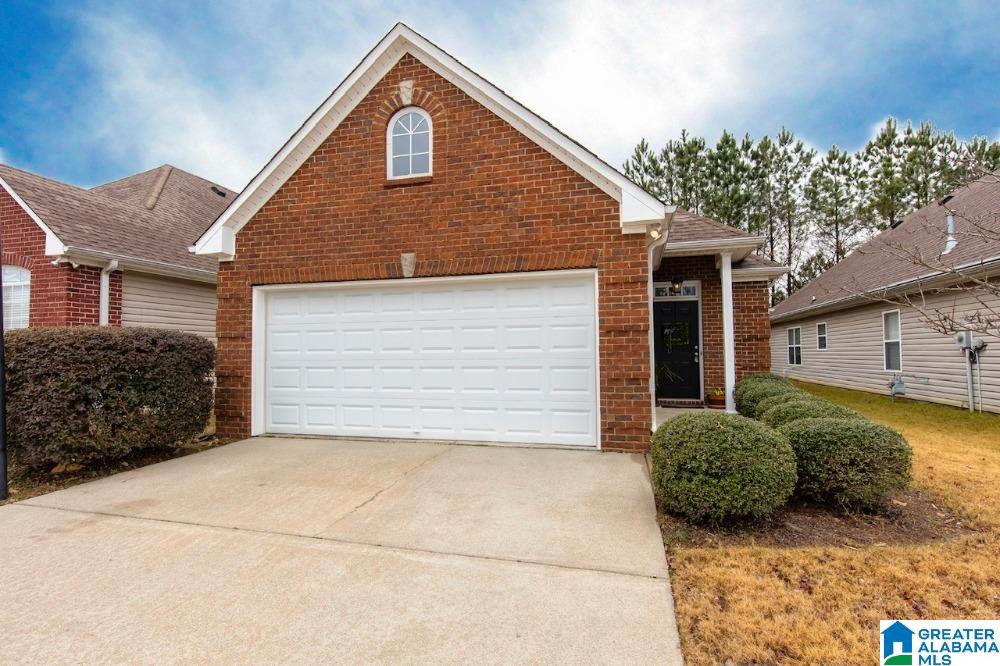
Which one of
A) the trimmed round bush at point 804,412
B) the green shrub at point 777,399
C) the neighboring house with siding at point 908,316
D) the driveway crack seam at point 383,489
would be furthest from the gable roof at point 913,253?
the driveway crack seam at point 383,489

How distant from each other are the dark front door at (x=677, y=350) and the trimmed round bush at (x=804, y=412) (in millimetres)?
4669

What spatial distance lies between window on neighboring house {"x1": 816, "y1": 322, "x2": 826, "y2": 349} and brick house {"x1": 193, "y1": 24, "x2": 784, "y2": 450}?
12.7 meters

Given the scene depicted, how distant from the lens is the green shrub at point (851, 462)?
3965 millimetres

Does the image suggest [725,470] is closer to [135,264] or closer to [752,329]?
[752,329]

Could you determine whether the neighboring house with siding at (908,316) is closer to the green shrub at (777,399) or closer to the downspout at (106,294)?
the green shrub at (777,399)

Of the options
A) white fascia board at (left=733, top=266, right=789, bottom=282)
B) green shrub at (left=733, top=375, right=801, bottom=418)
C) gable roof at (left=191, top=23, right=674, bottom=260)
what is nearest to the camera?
gable roof at (left=191, top=23, right=674, bottom=260)

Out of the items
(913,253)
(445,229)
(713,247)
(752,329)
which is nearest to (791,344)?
(913,253)

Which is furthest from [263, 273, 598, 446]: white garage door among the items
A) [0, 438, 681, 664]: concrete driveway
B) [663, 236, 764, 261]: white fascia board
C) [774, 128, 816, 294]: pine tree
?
[774, 128, 816, 294]: pine tree

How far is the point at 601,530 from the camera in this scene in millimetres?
3822

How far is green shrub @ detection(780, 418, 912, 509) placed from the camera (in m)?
3.96

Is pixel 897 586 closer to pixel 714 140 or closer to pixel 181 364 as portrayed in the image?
pixel 181 364

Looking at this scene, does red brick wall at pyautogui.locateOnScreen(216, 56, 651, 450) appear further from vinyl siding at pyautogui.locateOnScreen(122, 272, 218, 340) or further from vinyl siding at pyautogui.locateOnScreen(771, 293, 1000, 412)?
vinyl siding at pyautogui.locateOnScreen(771, 293, 1000, 412)

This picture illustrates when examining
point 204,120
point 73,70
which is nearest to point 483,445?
point 204,120

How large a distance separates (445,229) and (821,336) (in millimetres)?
15416
